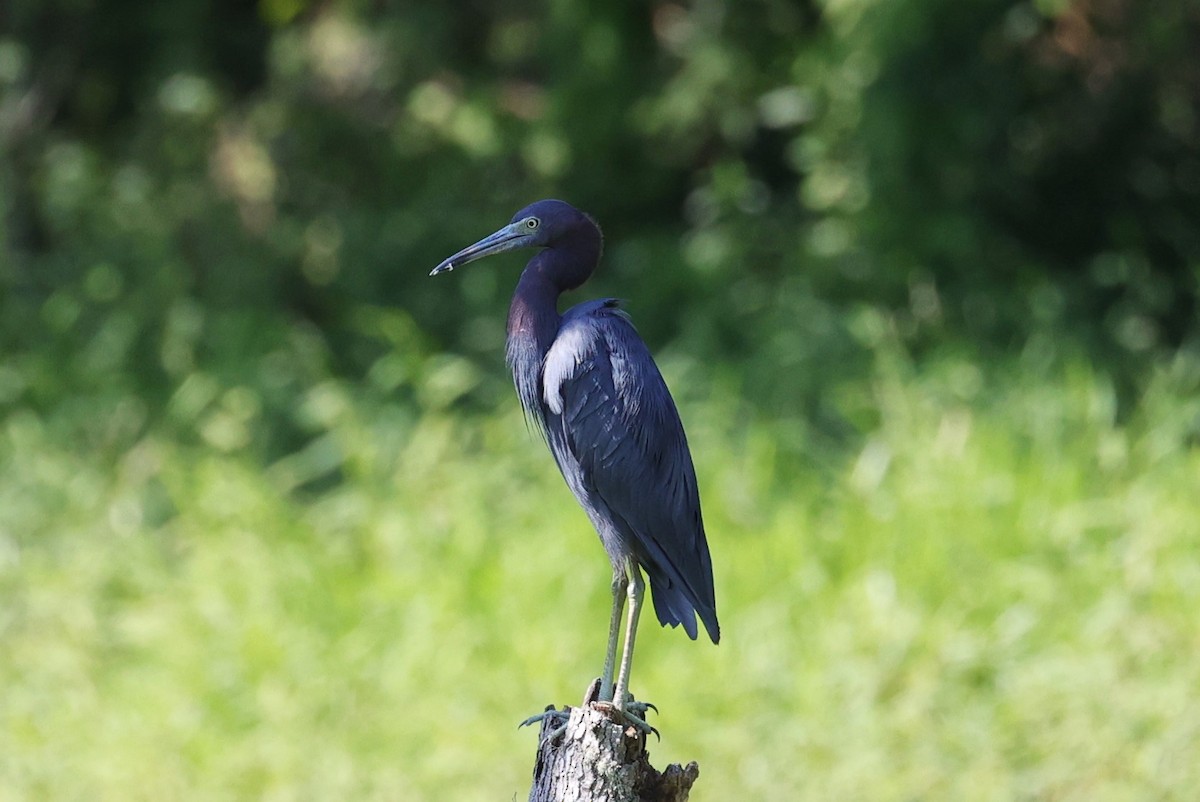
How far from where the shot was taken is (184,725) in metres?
5.50

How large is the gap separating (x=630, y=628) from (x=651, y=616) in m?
2.52

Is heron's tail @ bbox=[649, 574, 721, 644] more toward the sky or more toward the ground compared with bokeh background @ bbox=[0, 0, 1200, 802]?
more toward the ground

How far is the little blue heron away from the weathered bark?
0.47 ft

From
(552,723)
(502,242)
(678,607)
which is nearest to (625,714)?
(552,723)

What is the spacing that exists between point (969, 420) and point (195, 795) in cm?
345

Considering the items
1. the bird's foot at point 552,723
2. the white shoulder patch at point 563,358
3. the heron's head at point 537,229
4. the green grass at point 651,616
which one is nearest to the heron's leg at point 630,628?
the bird's foot at point 552,723

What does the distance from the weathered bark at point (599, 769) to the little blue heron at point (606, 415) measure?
142 mm

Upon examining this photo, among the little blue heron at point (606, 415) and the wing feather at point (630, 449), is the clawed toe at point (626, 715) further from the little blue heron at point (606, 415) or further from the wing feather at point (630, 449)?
the wing feather at point (630, 449)

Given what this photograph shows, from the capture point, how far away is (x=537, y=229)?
3135 millimetres

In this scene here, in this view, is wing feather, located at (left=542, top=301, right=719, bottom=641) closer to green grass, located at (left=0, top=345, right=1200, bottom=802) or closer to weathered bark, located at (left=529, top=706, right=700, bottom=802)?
weathered bark, located at (left=529, top=706, right=700, bottom=802)

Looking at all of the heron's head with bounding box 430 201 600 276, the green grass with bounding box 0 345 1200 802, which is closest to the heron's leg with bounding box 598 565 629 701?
the heron's head with bounding box 430 201 600 276

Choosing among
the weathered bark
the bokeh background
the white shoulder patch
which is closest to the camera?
the weathered bark

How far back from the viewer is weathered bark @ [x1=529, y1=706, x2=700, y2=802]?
2.96m

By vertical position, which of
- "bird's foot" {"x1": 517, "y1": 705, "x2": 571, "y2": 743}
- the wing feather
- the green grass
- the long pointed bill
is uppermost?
the green grass
